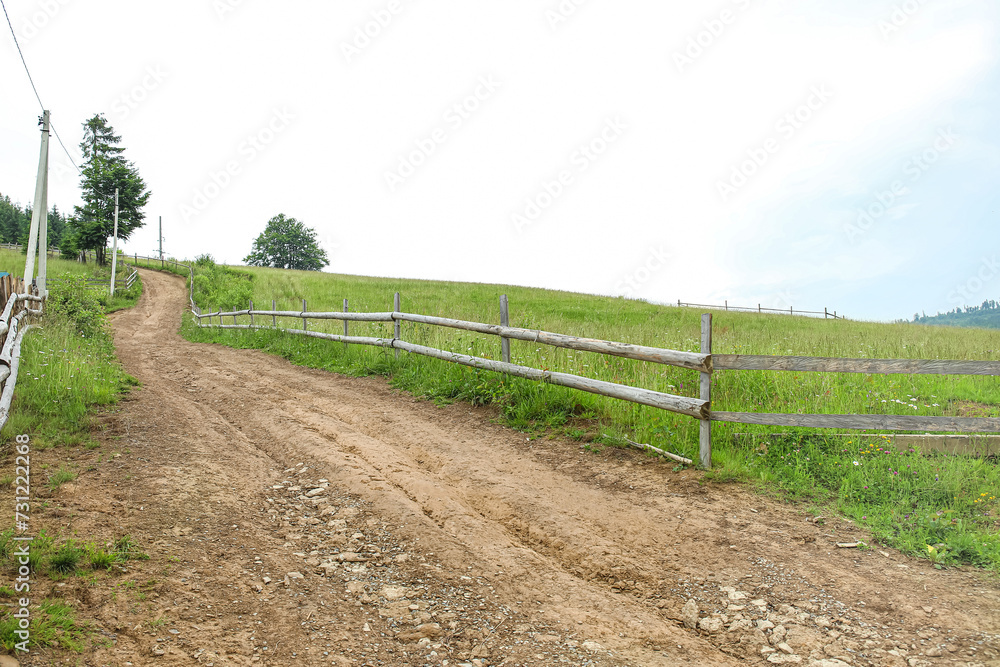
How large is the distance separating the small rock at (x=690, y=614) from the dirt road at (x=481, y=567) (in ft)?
0.05

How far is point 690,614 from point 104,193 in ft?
174

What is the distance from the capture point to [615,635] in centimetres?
281

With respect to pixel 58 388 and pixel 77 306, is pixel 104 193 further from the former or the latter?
pixel 58 388

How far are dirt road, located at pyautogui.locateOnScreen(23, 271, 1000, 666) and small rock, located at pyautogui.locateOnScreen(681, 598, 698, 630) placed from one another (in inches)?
0.6

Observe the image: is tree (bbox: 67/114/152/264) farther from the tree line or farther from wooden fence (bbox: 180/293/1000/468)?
wooden fence (bbox: 180/293/1000/468)

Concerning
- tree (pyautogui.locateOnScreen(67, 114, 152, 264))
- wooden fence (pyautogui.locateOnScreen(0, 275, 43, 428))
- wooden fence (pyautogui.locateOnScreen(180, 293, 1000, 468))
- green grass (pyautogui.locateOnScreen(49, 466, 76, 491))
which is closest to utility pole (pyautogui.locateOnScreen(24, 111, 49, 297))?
wooden fence (pyautogui.locateOnScreen(0, 275, 43, 428))

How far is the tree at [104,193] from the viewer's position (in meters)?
39.6

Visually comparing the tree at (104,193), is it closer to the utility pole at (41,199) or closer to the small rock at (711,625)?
the utility pole at (41,199)

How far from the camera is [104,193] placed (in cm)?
4159

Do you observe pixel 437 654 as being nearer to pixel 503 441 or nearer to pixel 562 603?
pixel 562 603

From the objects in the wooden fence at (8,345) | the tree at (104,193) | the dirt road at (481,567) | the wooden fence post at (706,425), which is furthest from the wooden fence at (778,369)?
the tree at (104,193)

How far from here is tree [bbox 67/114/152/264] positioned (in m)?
39.6

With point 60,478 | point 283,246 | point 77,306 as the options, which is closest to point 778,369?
point 60,478

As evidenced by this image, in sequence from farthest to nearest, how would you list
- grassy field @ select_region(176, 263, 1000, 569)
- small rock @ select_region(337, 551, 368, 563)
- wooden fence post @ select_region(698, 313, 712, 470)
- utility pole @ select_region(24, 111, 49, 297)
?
1. utility pole @ select_region(24, 111, 49, 297)
2. wooden fence post @ select_region(698, 313, 712, 470)
3. grassy field @ select_region(176, 263, 1000, 569)
4. small rock @ select_region(337, 551, 368, 563)
